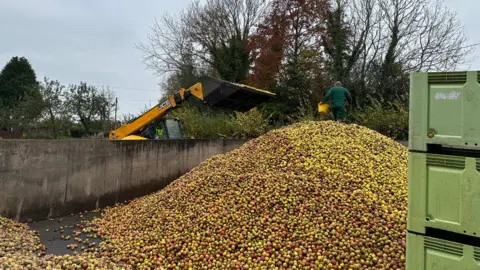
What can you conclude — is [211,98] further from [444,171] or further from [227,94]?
[444,171]

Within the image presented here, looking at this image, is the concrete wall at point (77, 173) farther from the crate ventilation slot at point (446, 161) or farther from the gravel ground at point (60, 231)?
the crate ventilation slot at point (446, 161)

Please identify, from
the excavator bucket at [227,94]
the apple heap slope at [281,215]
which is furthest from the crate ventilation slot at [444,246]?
the excavator bucket at [227,94]

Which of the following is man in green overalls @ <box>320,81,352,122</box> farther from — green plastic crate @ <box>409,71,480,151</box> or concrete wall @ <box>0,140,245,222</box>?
green plastic crate @ <box>409,71,480,151</box>

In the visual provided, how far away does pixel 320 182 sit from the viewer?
401 cm

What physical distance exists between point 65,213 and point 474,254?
5.14m

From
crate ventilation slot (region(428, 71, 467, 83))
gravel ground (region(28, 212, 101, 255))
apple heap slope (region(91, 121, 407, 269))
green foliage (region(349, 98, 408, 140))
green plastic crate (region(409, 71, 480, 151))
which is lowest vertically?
gravel ground (region(28, 212, 101, 255))

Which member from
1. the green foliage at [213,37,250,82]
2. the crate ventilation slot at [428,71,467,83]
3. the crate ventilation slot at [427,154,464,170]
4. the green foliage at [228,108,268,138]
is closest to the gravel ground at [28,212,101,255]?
the crate ventilation slot at [427,154,464,170]

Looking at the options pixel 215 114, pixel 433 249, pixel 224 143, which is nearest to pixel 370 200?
pixel 433 249

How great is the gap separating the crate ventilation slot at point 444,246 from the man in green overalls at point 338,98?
5.72 metres

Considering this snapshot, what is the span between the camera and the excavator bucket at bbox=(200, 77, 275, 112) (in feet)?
20.3

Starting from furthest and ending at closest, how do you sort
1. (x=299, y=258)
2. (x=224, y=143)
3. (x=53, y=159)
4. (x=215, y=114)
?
(x=215, y=114) → (x=224, y=143) → (x=53, y=159) → (x=299, y=258)

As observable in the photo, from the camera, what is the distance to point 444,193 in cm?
157

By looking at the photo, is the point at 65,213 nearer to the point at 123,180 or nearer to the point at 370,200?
the point at 123,180

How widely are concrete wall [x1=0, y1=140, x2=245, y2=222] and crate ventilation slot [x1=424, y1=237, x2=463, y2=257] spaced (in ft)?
16.0
